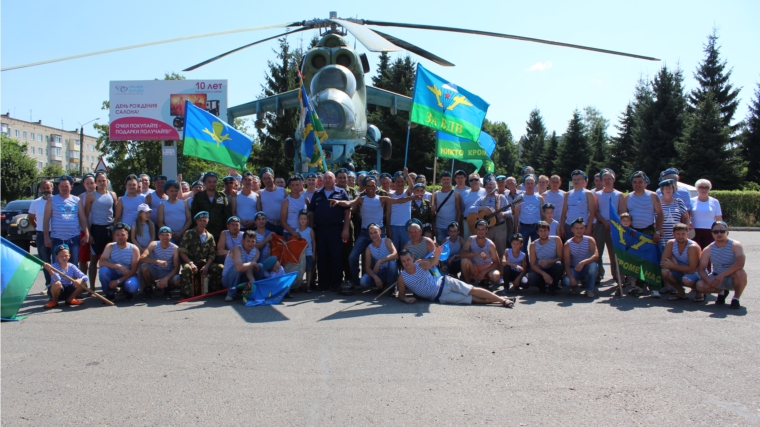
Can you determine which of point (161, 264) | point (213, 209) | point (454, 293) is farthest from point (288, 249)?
point (454, 293)

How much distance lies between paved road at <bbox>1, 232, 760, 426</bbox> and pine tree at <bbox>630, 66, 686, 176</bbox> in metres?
26.2

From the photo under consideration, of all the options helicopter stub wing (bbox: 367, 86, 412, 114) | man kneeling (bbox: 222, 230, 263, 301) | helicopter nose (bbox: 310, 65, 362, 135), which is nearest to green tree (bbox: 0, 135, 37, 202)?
helicopter stub wing (bbox: 367, 86, 412, 114)

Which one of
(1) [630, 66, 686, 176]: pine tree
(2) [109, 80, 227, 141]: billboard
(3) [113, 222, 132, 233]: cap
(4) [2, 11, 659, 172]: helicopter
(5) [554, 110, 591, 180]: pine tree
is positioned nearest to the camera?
(3) [113, 222, 132, 233]: cap

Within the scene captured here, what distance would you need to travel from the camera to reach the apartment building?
84.1m

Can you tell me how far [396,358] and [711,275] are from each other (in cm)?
464

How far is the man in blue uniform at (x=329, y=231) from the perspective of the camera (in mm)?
7990

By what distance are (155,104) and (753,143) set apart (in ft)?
114

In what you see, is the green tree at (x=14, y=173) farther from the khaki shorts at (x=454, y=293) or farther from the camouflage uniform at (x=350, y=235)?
the khaki shorts at (x=454, y=293)

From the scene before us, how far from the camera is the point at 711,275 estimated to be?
271 inches

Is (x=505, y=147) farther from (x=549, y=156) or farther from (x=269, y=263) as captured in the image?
(x=269, y=263)

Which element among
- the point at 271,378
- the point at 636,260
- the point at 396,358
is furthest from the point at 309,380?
the point at 636,260

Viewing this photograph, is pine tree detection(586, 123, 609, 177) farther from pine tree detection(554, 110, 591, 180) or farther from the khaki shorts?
the khaki shorts

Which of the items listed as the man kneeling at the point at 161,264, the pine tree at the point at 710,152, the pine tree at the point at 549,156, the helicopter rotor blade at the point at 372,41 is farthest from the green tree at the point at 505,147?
the man kneeling at the point at 161,264

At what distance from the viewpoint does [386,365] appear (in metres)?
4.45
